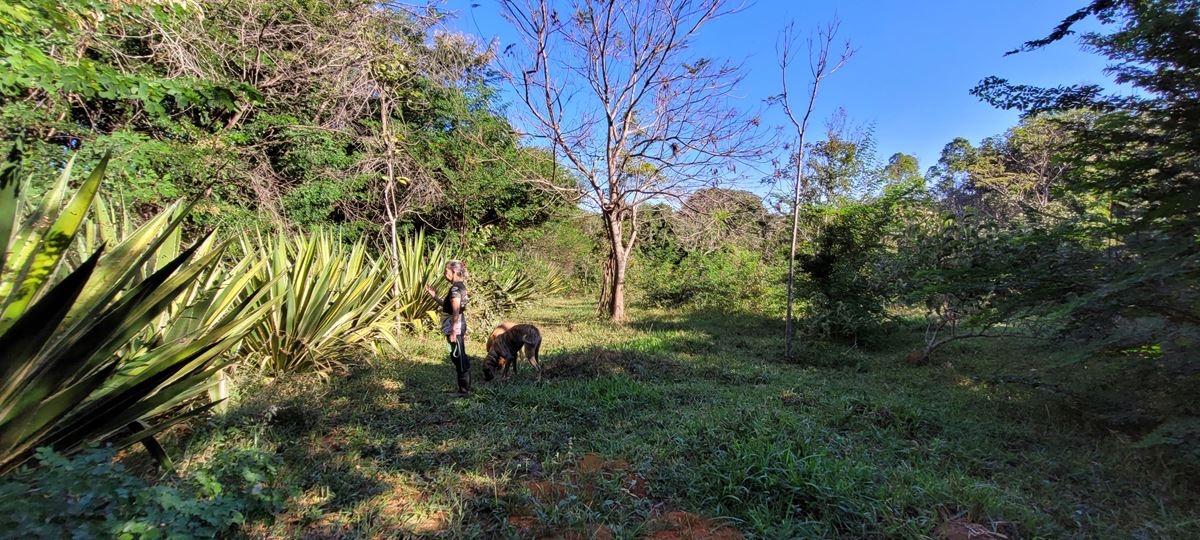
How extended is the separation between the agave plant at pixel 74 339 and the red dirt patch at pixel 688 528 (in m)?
2.27

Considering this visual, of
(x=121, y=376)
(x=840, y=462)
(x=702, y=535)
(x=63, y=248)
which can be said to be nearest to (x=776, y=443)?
(x=840, y=462)

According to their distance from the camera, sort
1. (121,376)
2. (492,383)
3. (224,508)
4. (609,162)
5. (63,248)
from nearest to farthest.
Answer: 1. (224,508)
2. (63,248)
3. (121,376)
4. (492,383)
5. (609,162)

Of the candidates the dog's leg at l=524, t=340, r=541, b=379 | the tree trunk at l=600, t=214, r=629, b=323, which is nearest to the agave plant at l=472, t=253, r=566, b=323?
the tree trunk at l=600, t=214, r=629, b=323

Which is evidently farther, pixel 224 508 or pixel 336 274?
pixel 336 274

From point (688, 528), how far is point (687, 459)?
713 millimetres

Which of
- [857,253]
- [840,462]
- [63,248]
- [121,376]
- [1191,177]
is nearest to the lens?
[63,248]

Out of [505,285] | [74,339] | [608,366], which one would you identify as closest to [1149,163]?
[608,366]

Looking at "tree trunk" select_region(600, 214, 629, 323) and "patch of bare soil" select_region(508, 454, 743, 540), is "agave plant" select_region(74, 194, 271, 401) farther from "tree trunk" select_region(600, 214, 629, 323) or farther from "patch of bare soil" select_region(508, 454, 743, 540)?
"tree trunk" select_region(600, 214, 629, 323)

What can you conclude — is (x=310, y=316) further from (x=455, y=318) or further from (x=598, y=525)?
(x=598, y=525)

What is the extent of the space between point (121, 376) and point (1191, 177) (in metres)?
6.49

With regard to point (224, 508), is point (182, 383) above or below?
above

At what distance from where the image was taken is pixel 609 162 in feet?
32.6

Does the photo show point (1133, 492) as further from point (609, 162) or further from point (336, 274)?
point (609, 162)

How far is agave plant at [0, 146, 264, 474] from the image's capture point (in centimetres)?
178
